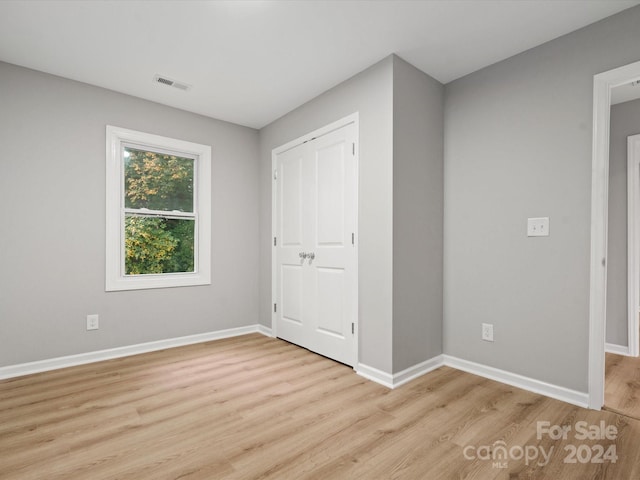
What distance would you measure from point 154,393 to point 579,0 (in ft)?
12.3

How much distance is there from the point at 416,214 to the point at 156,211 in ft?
8.70

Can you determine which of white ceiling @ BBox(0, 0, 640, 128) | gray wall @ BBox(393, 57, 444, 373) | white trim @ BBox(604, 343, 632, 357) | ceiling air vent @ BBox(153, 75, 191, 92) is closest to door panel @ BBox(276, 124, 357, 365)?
gray wall @ BBox(393, 57, 444, 373)

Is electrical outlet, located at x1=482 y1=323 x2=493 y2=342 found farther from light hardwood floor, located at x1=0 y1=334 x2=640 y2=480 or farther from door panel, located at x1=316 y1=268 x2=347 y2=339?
door panel, located at x1=316 y1=268 x2=347 y2=339

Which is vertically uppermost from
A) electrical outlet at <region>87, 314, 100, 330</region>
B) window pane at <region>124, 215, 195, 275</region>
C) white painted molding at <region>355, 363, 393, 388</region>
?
window pane at <region>124, 215, 195, 275</region>

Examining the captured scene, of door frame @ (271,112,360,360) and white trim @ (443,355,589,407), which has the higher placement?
door frame @ (271,112,360,360)

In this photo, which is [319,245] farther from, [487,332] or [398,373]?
[487,332]

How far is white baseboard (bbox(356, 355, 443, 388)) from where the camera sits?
8.02ft

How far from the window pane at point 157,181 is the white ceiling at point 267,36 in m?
0.70

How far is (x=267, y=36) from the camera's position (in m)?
2.32

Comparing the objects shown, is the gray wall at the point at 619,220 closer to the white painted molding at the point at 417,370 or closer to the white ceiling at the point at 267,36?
the white ceiling at the point at 267,36

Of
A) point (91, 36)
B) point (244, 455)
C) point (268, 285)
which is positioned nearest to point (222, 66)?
point (91, 36)

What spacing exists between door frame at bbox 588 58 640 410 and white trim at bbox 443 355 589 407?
0.28ft

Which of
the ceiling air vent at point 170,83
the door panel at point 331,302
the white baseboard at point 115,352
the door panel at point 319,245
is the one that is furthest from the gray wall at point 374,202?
the white baseboard at point 115,352

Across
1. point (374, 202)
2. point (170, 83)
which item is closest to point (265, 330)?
point (374, 202)
